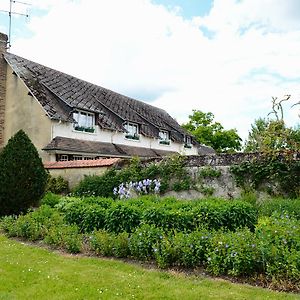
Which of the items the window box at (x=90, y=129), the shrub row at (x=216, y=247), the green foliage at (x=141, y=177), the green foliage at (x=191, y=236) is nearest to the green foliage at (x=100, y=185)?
the green foliage at (x=141, y=177)

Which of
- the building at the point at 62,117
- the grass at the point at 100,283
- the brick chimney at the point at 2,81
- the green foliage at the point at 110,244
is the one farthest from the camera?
the brick chimney at the point at 2,81

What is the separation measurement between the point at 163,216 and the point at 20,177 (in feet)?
19.7

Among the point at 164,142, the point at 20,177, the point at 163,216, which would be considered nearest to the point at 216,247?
the point at 163,216

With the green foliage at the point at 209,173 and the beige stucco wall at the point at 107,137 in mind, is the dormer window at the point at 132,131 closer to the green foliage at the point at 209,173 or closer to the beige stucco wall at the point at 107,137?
the beige stucco wall at the point at 107,137

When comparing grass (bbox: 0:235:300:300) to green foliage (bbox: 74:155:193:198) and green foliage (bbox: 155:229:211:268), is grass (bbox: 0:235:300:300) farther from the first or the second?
green foliage (bbox: 74:155:193:198)

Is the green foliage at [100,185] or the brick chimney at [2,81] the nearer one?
the green foliage at [100,185]

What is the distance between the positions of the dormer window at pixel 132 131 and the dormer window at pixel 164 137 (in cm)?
338

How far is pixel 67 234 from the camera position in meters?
8.63

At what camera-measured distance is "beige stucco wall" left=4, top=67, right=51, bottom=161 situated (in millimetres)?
23453

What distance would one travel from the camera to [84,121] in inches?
1022

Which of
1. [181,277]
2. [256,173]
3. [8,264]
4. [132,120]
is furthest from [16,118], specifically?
[181,277]

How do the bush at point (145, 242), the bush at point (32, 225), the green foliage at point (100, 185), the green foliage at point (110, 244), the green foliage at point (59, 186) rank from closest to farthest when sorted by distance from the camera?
1. the bush at point (145, 242)
2. the green foliage at point (110, 244)
3. the bush at point (32, 225)
4. the green foliage at point (100, 185)
5. the green foliage at point (59, 186)

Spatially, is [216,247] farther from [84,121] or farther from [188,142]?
[188,142]

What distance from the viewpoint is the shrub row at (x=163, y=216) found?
8.09 m
